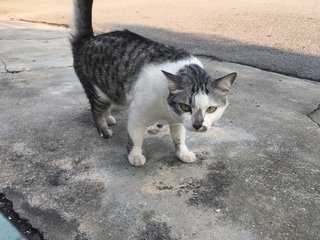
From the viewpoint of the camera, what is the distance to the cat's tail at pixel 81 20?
9.79ft

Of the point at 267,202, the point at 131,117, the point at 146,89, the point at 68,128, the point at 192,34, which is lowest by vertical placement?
the point at 192,34

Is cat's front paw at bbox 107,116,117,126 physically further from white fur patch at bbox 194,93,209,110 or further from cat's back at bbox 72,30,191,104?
white fur patch at bbox 194,93,209,110

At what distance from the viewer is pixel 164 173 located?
2549mm

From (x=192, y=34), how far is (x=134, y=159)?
419 cm

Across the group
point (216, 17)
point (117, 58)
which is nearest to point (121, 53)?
point (117, 58)

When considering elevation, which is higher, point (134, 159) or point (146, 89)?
point (146, 89)

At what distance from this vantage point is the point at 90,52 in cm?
299

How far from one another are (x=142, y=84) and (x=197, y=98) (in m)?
0.47

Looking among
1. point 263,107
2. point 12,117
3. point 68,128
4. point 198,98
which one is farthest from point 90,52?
point 263,107

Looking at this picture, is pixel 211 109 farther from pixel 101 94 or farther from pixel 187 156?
pixel 101 94

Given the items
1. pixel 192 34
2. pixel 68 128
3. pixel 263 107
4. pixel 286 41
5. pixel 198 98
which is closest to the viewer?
pixel 198 98

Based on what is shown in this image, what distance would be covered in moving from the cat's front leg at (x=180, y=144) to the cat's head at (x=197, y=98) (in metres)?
0.42

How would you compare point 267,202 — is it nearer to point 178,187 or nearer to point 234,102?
point 178,187

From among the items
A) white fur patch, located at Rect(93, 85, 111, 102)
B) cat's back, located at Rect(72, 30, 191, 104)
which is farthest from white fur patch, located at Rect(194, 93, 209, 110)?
white fur patch, located at Rect(93, 85, 111, 102)
